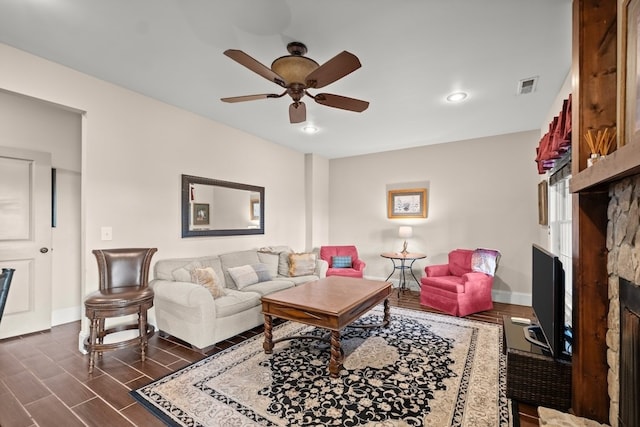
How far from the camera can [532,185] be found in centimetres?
435

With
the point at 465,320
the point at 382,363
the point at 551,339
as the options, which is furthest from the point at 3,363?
the point at 465,320

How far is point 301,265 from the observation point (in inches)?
172

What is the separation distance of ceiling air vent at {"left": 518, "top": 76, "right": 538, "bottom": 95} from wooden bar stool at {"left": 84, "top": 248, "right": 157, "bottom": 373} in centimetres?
405

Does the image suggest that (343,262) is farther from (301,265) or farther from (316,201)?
(316,201)

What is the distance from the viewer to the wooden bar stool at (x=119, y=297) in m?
2.44

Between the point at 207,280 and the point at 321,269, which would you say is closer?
the point at 207,280

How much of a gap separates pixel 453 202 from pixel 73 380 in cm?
518

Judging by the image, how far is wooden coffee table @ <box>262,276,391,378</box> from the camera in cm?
241

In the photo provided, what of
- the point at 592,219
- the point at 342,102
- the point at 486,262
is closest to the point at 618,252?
the point at 592,219

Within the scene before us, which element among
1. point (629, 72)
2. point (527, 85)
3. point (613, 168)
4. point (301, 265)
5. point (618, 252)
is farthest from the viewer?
point (301, 265)

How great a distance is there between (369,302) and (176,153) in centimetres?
283

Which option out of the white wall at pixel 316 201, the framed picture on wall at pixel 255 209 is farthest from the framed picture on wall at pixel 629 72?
the white wall at pixel 316 201

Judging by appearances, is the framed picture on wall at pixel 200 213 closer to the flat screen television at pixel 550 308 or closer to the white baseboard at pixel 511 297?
the flat screen television at pixel 550 308

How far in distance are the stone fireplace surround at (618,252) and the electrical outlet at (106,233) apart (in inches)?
151
